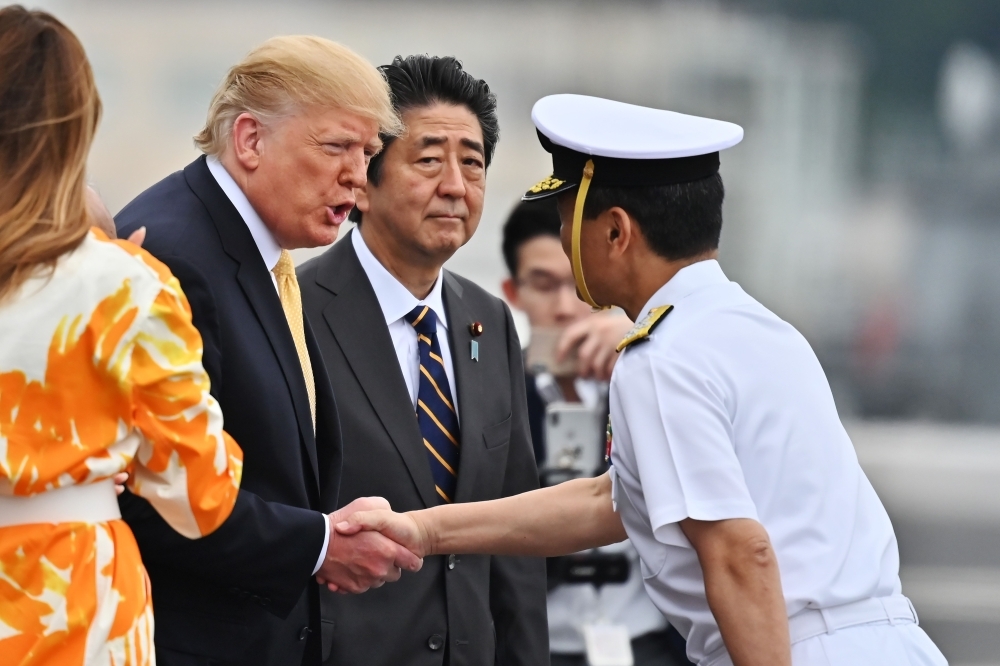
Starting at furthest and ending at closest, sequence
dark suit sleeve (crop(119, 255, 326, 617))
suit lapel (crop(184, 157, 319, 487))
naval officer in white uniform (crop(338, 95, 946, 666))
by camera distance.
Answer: suit lapel (crop(184, 157, 319, 487)) < dark suit sleeve (crop(119, 255, 326, 617)) < naval officer in white uniform (crop(338, 95, 946, 666))

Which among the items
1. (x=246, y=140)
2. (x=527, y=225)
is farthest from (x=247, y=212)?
(x=527, y=225)

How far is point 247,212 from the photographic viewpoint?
2.45 meters

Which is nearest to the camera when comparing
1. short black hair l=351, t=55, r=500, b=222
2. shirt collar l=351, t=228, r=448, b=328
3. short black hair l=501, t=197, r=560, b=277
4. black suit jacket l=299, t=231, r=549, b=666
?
black suit jacket l=299, t=231, r=549, b=666

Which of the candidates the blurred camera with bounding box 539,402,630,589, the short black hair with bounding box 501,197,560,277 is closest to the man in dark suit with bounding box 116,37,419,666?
the blurred camera with bounding box 539,402,630,589

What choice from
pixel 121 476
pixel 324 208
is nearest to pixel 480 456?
pixel 324 208

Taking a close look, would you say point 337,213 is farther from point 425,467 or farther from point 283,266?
point 425,467

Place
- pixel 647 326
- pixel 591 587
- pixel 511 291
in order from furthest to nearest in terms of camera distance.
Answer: pixel 511 291, pixel 591 587, pixel 647 326

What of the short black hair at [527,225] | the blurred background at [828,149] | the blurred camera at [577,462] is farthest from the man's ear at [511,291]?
the blurred background at [828,149]

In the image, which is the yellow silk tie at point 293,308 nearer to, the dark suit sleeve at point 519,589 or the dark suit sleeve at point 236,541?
the dark suit sleeve at point 236,541

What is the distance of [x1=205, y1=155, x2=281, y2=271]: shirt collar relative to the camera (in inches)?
96.3

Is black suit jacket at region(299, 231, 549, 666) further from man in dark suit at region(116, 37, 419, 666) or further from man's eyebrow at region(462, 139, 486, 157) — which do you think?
man's eyebrow at region(462, 139, 486, 157)

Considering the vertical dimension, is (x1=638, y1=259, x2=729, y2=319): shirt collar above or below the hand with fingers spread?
above

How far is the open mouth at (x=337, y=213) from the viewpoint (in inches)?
99.7

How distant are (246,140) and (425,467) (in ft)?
2.76
